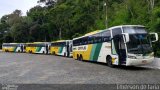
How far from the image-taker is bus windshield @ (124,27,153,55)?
2147 centimetres

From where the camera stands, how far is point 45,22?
89812 millimetres

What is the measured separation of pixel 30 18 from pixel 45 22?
6.75 metres

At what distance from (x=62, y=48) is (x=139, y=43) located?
29.6 m

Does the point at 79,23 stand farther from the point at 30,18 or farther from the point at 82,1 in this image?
the point at 30,18

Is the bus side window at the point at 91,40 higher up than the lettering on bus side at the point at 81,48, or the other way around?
the bus side window at the point at 91,40

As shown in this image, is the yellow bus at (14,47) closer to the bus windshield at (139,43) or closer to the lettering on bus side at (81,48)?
the lettering on bus side at (81,48)

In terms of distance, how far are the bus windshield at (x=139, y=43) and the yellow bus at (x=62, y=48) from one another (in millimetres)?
25036

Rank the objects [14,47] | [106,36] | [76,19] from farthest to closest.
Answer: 1. [14,47]
2. [76,19]
3. [106,36]

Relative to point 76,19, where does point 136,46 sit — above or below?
below

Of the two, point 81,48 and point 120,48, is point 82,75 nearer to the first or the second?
point 120,48

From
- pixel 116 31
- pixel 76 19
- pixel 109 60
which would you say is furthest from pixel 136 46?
pixel 76 19

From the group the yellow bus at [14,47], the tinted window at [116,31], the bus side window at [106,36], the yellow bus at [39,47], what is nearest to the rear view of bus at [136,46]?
the tinted window at [116,31]

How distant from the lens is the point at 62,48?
50469 mm

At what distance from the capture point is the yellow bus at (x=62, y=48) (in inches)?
1849
